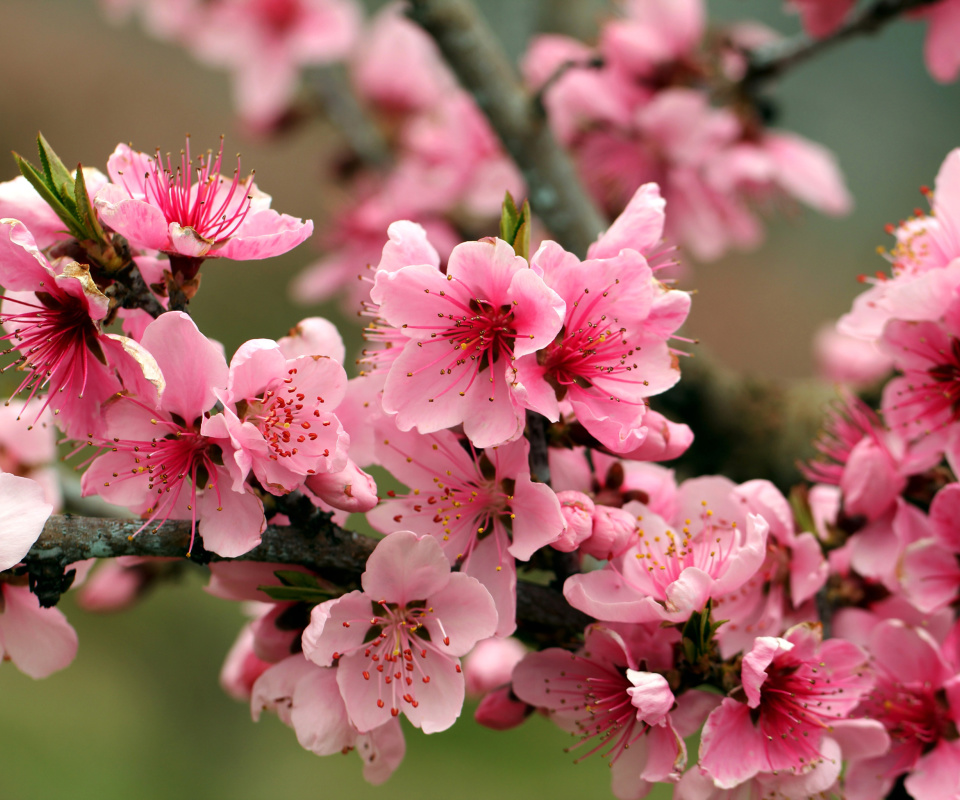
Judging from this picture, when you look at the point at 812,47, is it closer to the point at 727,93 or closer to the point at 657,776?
the point at 727,93

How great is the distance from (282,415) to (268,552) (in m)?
0.11

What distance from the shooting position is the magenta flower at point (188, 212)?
60cm

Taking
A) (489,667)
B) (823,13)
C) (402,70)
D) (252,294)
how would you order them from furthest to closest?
(252,294)
(402,70)
(823,13)
(489,667)

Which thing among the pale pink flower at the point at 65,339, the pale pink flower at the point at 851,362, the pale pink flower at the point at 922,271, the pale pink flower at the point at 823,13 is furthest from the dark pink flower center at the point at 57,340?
the pale pink flower at the point at 851,362

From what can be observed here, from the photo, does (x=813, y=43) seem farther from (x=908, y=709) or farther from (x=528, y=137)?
(x=908, y=709)

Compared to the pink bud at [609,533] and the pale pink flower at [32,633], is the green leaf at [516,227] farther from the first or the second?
the pale pink flower at [32,633]

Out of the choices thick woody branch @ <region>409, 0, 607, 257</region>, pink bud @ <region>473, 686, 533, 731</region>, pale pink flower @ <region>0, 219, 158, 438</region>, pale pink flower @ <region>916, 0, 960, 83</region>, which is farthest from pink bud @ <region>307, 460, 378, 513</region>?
pale pink flower @ <region>916, 0, 960, 83</region>

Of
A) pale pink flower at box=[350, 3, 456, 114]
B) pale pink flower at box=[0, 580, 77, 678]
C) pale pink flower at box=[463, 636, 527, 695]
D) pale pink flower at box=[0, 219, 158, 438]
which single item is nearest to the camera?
pale pink flower at box=[0, 219, 158, 438]

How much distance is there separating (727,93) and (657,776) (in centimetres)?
113

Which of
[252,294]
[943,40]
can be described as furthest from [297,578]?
[252,294]

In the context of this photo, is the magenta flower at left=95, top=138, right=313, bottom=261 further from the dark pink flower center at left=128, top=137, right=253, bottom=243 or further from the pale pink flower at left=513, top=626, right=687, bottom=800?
the pale pink flower at left=513, top=626, right=687, bottom=800

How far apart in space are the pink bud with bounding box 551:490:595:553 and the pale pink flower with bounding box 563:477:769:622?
0.12 ft

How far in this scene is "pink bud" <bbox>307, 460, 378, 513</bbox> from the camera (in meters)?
0.62

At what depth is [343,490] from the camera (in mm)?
624
